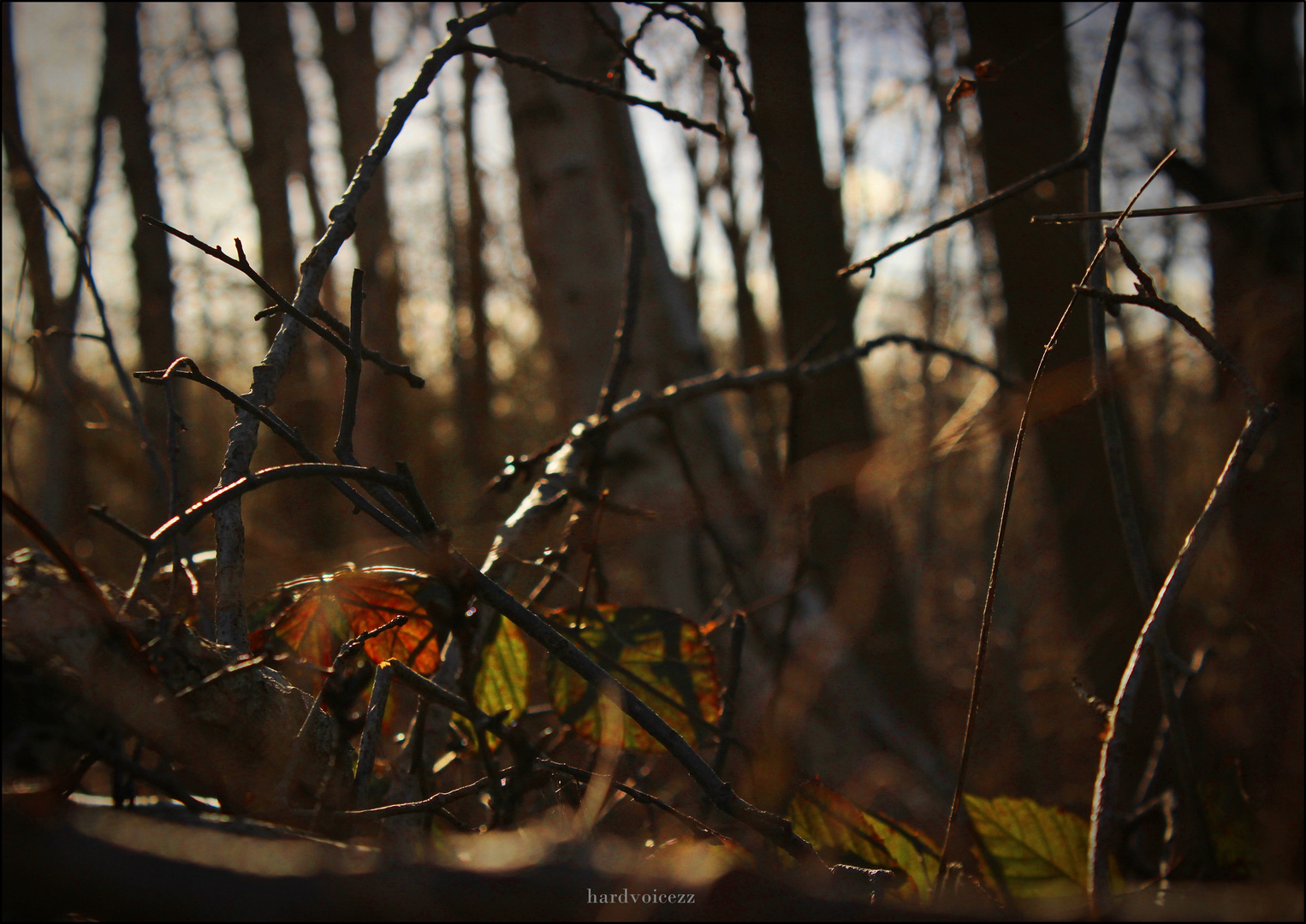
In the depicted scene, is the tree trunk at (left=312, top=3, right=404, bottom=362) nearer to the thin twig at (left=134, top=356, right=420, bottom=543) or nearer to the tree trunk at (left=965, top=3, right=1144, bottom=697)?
the tree trunk at (left=965, top=3, right=1144, bottom=697)

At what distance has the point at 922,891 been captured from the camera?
0.69m

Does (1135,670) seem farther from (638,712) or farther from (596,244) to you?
(596,244)

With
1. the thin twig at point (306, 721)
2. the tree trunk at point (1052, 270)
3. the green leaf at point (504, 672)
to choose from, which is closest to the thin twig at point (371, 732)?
the thin twig at point (306, 721)

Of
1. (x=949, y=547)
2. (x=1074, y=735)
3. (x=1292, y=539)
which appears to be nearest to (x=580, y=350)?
(x=1292, y=539)

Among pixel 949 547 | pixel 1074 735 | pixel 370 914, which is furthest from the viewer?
pixel 949 547

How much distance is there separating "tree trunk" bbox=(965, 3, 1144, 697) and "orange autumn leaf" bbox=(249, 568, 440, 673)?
2.08 m

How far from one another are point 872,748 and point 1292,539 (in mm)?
1285

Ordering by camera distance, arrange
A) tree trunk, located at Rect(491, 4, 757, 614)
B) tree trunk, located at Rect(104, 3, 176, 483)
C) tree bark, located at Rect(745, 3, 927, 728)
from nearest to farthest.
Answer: tree trunk, located at Rect(491, 4, 757, 614) → tree bark, located at Rect(745, 3, 927, 728) → tree trunk, located at Rect(104, 3, 176, 483)

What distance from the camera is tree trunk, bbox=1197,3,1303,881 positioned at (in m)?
2.01

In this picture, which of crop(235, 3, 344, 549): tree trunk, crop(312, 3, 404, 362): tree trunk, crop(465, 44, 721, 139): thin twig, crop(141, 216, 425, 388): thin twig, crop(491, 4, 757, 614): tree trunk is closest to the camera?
crop(141, 216, 425, 388): thin twig

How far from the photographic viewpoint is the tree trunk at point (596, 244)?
6.39 ft

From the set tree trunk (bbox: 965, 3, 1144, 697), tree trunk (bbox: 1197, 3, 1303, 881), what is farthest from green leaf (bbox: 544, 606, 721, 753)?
tree trunk (bbox: 965, 3, 1144, 697)

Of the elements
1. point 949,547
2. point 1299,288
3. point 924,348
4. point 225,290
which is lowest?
point 949,547

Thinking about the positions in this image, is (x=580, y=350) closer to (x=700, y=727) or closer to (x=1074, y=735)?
(x=700, y=727)
